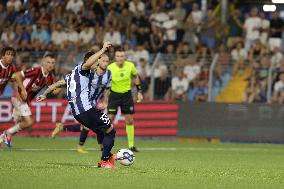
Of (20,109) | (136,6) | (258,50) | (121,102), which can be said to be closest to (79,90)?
(20,109)

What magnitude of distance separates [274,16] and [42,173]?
16022mm

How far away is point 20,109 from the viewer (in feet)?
63.8

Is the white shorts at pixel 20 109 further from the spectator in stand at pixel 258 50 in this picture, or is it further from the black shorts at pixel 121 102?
the spectator in stand at pixel 258 50

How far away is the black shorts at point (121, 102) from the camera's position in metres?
20.2

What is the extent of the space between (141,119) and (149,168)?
421 inches

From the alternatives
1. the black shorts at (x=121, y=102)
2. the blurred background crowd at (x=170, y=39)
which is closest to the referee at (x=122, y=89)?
the black shorts at (x=121, y=102)

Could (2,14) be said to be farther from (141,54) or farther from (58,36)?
(141,54)

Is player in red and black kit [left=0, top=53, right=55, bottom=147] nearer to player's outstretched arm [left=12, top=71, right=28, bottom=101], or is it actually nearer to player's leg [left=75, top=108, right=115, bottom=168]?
player's outstretched arm [left=12, top=71, right=28, bottom=101]

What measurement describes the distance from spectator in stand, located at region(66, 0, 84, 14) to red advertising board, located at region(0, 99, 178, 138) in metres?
5.46

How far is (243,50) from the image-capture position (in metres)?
25.9

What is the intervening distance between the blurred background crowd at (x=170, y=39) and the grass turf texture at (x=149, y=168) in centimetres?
379

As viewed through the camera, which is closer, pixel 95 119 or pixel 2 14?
pixel 95 119

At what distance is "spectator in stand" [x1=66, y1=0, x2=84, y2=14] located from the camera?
1152 inches

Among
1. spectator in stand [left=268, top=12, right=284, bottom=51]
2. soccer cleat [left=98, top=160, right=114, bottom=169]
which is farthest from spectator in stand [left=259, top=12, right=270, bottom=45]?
soccer cleat [left=98, top=160, right=114, bottom=169]
